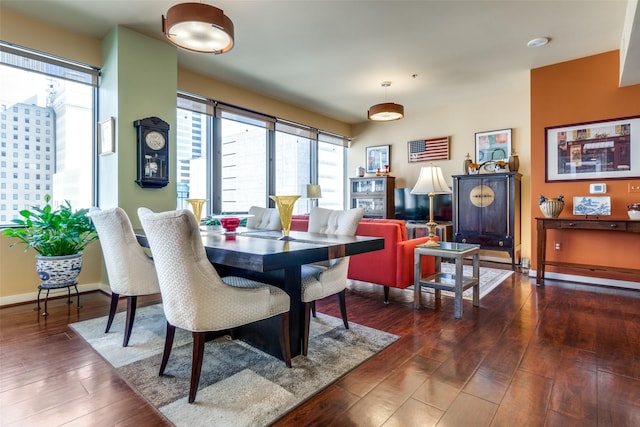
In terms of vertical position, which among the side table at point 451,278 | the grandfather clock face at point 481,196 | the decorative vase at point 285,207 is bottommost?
the side table at point 451,278

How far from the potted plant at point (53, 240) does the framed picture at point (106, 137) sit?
0.76 meters

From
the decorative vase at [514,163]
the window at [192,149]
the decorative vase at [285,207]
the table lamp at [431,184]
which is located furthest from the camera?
the decorative vase at [514,163]

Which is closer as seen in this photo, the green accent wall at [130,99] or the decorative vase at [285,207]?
the decorative vase at [285,207]

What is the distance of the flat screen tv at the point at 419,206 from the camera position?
6.00 m

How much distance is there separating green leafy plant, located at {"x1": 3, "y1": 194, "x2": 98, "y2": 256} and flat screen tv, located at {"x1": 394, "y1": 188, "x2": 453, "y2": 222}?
513 centimetres

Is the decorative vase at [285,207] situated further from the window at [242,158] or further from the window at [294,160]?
the window at [294,160]

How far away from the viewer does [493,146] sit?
227 inches

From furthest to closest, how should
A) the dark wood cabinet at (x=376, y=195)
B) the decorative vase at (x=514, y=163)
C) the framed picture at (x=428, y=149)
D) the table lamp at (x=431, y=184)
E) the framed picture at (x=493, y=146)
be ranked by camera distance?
the dark wood cabinet at (x=376, y=195) < the framed picture at (x=428, y=149) < the framed picture at (x=493, y=146) < the decorative vase at (x=514, y=163) < the table lamp at (x=431, y=184)

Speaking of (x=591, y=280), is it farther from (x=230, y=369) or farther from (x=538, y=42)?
(x=230, y=369)

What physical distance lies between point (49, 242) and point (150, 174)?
1125 mm

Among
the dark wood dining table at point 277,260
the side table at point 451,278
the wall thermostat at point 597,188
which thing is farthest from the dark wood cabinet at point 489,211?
the dark wood dining table at point 277,260

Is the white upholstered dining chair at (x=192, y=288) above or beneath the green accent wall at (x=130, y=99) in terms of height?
beneath

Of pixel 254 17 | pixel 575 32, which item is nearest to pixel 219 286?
pixel 254 17

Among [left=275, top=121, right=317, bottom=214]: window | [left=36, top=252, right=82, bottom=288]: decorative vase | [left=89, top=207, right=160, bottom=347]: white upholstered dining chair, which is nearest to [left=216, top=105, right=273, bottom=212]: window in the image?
[left=275, top=121, right=317, bottom=214]: window
